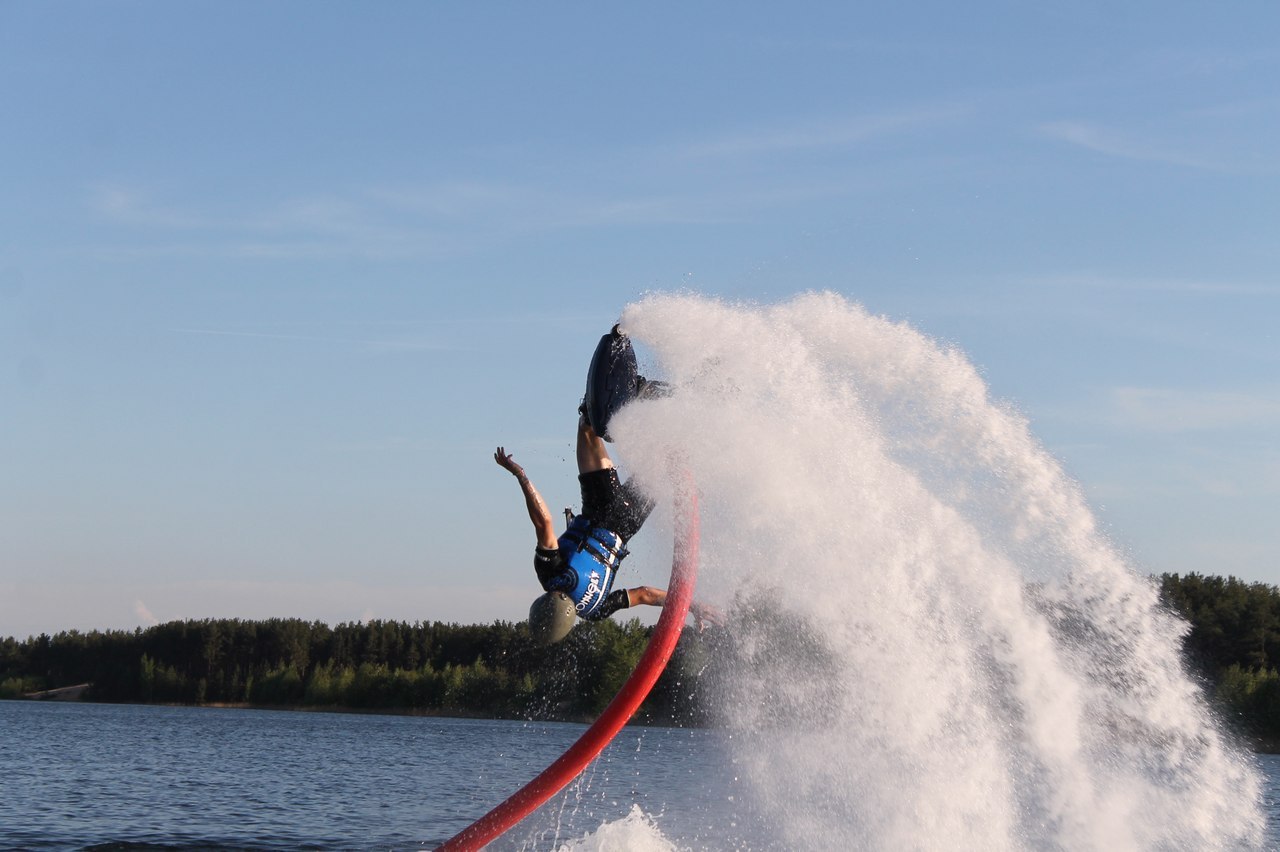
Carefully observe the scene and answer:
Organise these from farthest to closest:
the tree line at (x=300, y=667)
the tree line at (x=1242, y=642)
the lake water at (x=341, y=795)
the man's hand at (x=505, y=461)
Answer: the tree line at (x=300, y=667) < the tree line at (x=1242, y=642) < the lake water at (x=341, y=795) < the man's hand at (x=505, y=461)

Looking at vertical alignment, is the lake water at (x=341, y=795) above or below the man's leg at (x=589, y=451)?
below

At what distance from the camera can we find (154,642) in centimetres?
12544

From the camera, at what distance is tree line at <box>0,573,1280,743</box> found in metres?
60.3

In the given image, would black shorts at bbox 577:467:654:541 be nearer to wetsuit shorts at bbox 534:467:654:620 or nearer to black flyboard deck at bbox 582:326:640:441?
wetsuit shorts at bbox 534:467:654:620

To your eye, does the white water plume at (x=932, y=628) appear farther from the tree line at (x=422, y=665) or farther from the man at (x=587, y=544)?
the tree line at (x=422, y=665)

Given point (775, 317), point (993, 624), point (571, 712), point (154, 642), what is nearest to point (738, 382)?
point (775, 317)

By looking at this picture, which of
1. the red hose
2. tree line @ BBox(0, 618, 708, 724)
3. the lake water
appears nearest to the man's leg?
the red hose

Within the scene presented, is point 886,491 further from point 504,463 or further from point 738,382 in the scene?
point 504,463

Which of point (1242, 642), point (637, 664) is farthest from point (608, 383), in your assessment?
point (1242, 642)

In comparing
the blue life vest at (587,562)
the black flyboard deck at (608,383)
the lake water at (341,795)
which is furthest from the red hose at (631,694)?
the lake water at (341,795)

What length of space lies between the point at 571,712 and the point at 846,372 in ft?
267

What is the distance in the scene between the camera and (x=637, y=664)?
12227mm

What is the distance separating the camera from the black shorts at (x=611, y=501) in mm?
12188

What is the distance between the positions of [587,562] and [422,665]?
104 metres
